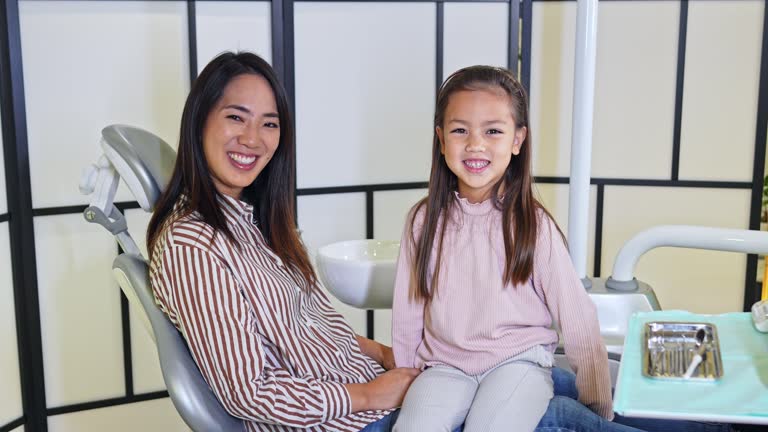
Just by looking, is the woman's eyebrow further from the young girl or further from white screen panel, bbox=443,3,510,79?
white screen panel, bbox=443,3,510,79

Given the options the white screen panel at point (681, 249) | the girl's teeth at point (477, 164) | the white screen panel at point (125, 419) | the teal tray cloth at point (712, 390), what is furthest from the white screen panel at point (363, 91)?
the teal tray cloth at point (712, 390)

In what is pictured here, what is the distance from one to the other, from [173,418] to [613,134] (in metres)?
Result: 1.67

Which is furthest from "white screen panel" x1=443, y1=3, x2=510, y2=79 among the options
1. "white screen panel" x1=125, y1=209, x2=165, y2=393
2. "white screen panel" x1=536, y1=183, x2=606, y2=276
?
"white screen panel" x1=125, y1=209, x2=165, y2=393

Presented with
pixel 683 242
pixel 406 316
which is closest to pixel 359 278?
pixel 406 316

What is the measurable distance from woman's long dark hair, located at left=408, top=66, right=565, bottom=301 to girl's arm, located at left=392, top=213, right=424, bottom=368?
0.06 ft

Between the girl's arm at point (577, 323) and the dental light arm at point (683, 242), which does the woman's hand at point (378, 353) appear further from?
the dental light arm at point (683, 242)

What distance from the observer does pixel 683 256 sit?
101 inches

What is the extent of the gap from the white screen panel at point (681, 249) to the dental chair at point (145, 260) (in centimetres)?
162

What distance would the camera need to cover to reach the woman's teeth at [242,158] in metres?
1.38

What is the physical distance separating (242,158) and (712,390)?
85 centimetres

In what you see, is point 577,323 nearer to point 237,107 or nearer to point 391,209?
point 237,107

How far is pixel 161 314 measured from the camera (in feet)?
4.24

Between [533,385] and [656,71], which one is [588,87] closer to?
[533,385]

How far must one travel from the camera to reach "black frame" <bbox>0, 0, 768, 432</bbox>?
1982 mm
